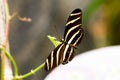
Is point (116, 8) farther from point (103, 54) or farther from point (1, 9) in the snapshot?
point (1, 9)

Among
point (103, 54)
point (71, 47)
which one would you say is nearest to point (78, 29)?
point (71, 47)

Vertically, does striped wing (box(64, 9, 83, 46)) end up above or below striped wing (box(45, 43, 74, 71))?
above

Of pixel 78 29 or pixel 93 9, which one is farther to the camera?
pixel 93 9

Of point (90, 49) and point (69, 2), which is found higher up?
point (69, 2)

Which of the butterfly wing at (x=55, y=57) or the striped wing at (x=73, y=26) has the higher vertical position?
the striped wing at (x=73, y=26)
